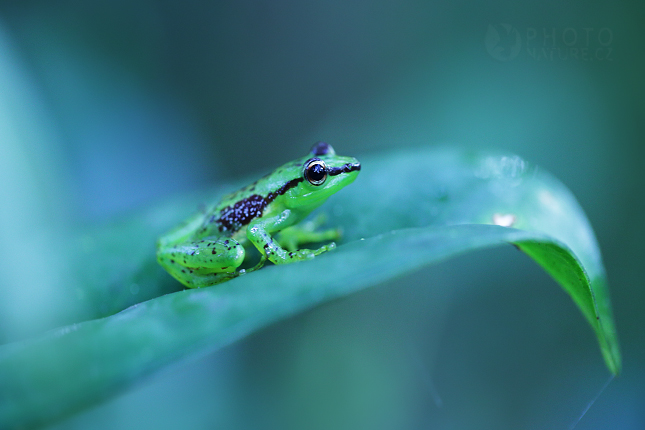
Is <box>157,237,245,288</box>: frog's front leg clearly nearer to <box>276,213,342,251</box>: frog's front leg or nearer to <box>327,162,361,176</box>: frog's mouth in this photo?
<box>276,213,342,251</box>: frog's front leg

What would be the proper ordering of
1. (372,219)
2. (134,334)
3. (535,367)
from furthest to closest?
(535,367), (372,219), (134,334)

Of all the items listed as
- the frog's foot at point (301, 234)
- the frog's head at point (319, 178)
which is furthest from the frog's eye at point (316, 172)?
the frog's foot at point (301, 234)

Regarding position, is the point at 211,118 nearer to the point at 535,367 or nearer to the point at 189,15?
the point at 189,15

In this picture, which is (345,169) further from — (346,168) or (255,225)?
(255,225)

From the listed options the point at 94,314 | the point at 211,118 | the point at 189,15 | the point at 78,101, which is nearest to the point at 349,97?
the point at 211,118

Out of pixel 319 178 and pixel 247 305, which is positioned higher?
pixel 319 178

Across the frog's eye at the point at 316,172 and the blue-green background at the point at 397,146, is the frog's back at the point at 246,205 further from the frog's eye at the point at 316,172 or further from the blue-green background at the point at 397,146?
the blue-green background at the point at 397,146

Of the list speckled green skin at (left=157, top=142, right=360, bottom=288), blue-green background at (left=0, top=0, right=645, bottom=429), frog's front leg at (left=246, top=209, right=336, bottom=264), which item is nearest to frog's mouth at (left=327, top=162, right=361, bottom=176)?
speckled green skin at (left=157, top=142, right=360, bottom=288)

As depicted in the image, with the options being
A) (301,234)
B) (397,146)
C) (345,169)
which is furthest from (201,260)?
(397,146)
